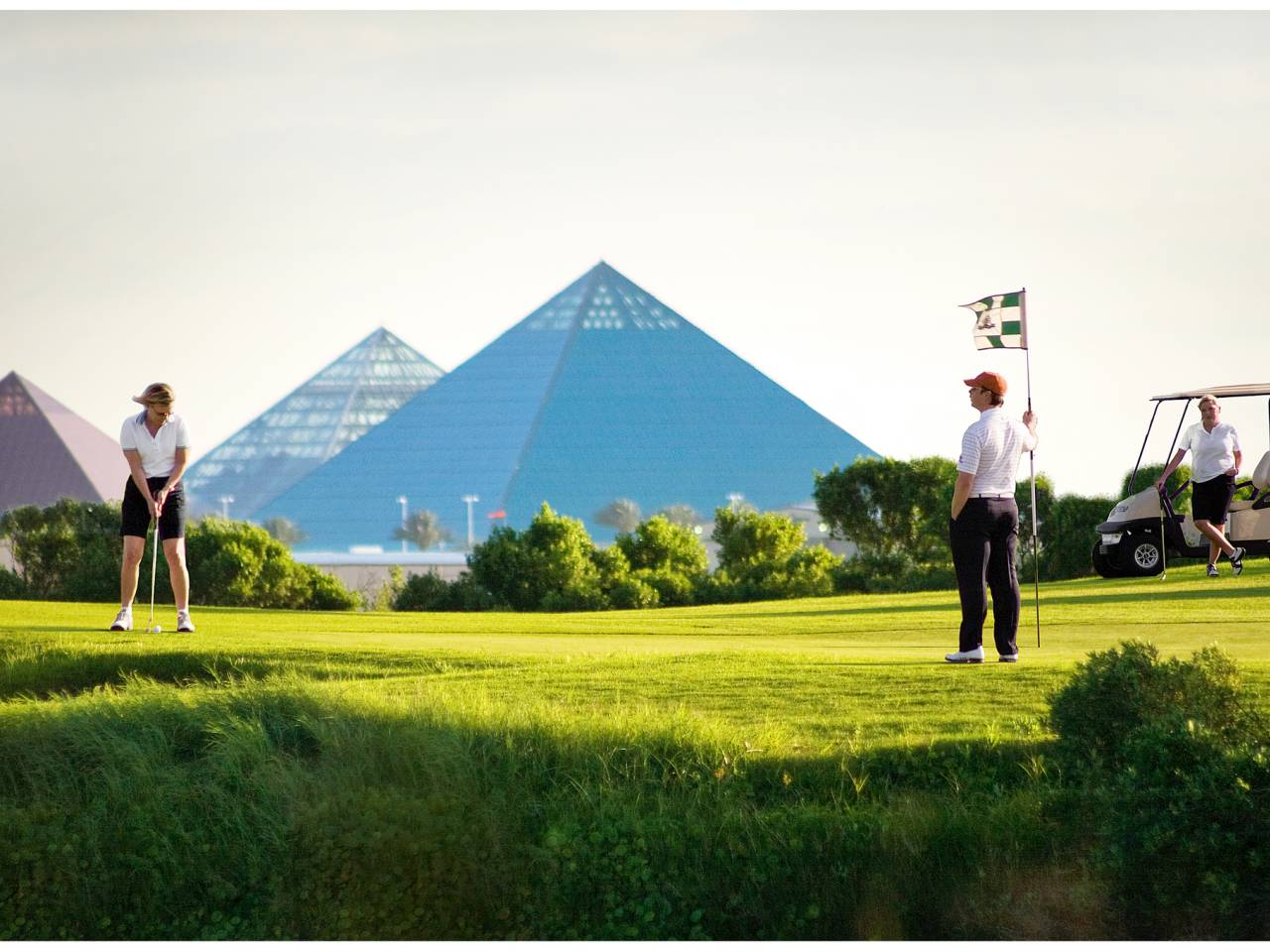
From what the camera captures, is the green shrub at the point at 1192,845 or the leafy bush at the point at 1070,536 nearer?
the green shrub at the point at 1192,845

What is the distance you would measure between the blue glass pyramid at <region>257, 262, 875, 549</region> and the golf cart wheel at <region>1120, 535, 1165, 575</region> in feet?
239

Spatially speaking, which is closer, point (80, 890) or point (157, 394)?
point (80, 890)

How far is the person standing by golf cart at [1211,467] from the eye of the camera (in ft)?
47.4

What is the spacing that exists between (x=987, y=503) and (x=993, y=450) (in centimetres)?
32

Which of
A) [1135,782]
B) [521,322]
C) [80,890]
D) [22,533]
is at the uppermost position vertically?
[521,322]

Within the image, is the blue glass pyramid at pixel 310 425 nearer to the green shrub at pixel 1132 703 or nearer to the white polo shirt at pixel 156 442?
the white polo shirt at pixel 156 442

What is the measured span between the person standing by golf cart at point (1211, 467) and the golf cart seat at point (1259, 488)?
0.94 ft

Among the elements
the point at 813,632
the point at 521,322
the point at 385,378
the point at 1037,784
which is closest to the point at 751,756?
the point at 1037,784

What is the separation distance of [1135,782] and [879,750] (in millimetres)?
1256

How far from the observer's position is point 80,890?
7539 mm

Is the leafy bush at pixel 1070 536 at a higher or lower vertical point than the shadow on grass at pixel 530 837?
higher

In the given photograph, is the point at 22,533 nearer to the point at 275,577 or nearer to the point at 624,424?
the point at 275,577

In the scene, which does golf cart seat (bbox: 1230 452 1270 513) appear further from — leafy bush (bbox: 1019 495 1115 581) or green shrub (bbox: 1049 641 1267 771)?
green shrub (bbox: 1049 641 1267 771)

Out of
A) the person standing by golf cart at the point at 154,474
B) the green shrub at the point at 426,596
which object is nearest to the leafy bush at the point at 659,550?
the green shrub at the point at 426,596
